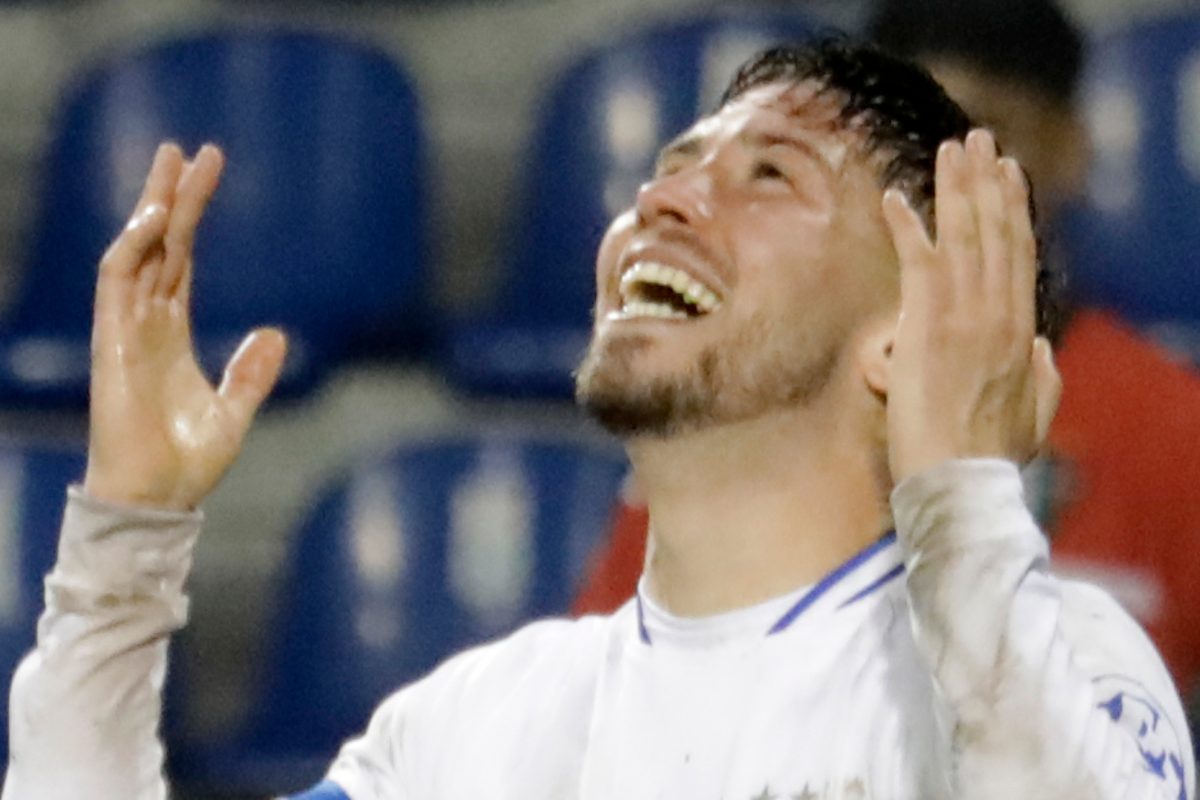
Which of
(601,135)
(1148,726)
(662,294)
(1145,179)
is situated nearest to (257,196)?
(601,135)

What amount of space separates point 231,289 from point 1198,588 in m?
1.43

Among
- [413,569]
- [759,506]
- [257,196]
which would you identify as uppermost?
[257,196]

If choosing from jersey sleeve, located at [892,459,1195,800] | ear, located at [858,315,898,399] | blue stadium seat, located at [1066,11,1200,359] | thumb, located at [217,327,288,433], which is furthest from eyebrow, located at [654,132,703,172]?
blue stadium seat, located at [1066,11,1200,359]

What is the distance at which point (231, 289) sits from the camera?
110 inches

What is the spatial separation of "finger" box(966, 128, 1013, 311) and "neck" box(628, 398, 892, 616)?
275 millimetres

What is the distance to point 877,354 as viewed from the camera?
4.87 ft

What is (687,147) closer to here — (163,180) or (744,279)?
(744,279)

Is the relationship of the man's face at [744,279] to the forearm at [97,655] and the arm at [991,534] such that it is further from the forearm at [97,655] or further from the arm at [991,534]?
the forearm at [97,655]

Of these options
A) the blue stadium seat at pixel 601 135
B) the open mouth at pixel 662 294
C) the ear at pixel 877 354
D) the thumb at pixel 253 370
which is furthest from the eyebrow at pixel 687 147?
the blue stadium seat at pixel 601 135

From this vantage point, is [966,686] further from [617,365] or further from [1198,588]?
[1198,588]

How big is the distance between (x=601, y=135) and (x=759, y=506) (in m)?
1.37

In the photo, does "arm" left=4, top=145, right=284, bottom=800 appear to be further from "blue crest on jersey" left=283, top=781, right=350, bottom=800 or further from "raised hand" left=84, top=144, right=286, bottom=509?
"blue crest on jersey" left=283, top=781, right=350, bottom=800

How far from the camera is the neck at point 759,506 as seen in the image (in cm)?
147

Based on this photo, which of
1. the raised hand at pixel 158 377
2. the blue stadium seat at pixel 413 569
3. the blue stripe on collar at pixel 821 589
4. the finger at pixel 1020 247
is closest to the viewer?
the finger at pixel 1020 247
